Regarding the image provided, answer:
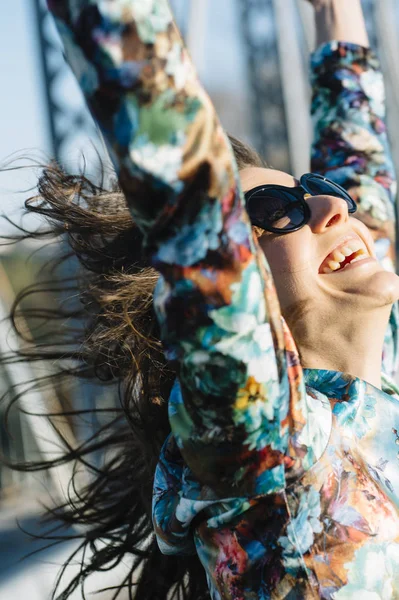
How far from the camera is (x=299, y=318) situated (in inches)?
55.2

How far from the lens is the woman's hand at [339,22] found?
214 cm

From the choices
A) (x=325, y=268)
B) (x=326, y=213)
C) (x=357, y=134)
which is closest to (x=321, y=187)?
(x=326, y=213)

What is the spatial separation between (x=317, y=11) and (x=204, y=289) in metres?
1.70

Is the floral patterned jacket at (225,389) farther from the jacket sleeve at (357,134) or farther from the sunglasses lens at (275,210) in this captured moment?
the jacket sleeve at (357,134)

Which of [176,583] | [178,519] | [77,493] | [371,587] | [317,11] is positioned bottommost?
[176,583]

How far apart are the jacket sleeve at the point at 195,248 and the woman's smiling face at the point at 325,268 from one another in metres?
0.40

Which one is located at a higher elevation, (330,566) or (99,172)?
(99,172)

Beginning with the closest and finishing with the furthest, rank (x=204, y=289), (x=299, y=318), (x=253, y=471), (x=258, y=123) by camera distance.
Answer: (x=204, y=289) < (x=253, y=471) < (x=299, y=318) < (x=258, y=123)

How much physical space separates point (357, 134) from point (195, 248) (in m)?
1.43

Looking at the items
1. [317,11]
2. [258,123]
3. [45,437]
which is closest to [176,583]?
[45,437]

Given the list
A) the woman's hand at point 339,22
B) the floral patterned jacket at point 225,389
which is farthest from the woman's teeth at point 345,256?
the woman's hand at point 339,22

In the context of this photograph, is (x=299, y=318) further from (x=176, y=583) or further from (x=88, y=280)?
(x=176, y=583)

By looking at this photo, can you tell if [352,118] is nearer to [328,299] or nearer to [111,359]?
[328,299]

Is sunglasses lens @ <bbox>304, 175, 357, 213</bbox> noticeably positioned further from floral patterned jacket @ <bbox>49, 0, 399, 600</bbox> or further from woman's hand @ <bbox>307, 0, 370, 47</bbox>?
woman's hand @ <bbox>307, 0, 370, 47</bbox>
